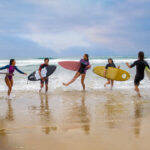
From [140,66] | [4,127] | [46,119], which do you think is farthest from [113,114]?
[140,66]

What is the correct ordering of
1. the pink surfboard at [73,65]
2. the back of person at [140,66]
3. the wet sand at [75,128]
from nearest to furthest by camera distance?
1. the wet sand at [75,128]
2. the back of person at [140,66]
3. the pink surfboard at [73,65]

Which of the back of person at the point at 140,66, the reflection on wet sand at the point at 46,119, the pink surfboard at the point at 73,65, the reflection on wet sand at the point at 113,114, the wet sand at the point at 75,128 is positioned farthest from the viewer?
the pink surfboard at the point at 73,65

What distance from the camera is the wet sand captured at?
3150mm

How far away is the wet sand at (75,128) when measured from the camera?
3150 mm

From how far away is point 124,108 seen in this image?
19.4 feet

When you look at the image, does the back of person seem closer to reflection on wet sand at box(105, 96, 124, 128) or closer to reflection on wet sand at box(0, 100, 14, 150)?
reflection on wet sand at box(105, 96, 124, 128)

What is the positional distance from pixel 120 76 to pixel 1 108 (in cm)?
633

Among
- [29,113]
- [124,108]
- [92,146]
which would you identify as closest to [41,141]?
[92,146]

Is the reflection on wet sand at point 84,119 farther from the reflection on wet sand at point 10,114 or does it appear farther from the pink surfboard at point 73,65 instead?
the pink surfboard at point 73,65

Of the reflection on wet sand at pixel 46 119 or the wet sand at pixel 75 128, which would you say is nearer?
the wet sand at pixel 75 128

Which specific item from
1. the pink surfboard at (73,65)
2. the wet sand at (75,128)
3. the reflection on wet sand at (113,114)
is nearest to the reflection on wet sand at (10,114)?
the wet sand at (75,128)

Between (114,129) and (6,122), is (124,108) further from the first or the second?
(6,122)

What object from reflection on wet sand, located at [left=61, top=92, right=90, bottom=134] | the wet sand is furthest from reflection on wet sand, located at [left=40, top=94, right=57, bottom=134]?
reflection on wet sand, located at [left=61, top=92, right=90, bottom=134]

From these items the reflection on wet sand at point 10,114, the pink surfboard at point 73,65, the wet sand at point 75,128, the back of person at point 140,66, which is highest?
the pink surfboard at point 73,65
